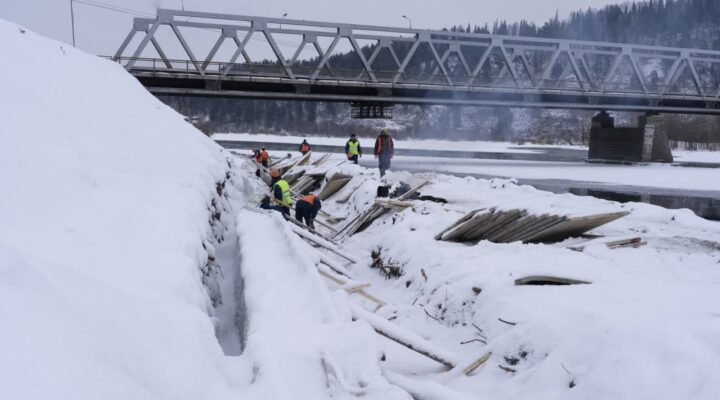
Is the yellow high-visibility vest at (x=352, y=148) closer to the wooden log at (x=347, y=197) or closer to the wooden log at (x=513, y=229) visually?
the wooden log at (x=347, y=197)

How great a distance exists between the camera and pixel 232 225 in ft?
31.6

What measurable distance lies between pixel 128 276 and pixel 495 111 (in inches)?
4045

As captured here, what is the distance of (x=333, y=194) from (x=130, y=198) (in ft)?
34.2

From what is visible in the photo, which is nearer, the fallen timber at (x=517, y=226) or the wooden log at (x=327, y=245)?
the fallen timber at (x=517, y=226)

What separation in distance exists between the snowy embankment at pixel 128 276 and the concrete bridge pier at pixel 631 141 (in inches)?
1193

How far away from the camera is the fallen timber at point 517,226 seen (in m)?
7.63

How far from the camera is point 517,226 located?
796cm

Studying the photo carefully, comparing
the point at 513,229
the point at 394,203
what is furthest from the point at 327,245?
the point at 513,229

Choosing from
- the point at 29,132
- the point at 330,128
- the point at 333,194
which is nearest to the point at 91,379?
the point at 29,132

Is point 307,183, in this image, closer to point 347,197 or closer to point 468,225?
point 347,197

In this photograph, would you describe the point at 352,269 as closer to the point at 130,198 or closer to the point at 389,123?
the point at 130,198

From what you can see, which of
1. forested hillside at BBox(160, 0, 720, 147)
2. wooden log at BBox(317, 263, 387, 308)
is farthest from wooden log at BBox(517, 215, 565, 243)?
forested hillside at BBox(160, 0, 720, 147)

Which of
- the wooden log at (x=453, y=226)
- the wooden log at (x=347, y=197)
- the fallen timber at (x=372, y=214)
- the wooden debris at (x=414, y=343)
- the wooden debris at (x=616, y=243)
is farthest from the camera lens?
the wooden log at (x=347, y=197)

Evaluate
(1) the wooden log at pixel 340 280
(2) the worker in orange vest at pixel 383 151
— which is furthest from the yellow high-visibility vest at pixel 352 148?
(1) the wooden log at pixel 340 280
